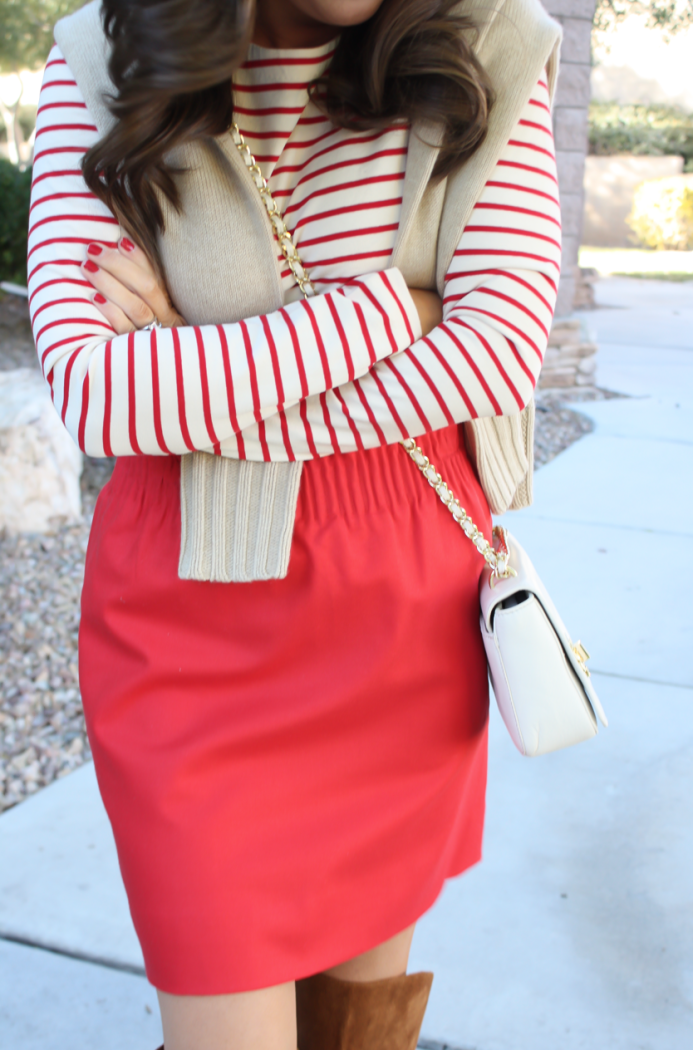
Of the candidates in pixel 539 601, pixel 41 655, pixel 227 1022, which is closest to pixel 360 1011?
pixel 227 1022

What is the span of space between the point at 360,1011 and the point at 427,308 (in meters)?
0.91

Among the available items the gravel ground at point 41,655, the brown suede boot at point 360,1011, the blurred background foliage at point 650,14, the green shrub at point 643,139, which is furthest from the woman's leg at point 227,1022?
the green shrub at point 643,139

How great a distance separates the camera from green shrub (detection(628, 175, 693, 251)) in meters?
16.8

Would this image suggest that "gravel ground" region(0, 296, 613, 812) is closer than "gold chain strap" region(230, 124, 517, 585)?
No

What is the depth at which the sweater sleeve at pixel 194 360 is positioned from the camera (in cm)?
104

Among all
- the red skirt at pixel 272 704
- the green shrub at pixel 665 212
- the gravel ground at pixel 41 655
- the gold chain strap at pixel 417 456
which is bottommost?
the green shrub at pixel 665 212

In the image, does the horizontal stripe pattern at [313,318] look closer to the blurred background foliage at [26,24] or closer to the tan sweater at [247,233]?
the tan sweater at [247,233]

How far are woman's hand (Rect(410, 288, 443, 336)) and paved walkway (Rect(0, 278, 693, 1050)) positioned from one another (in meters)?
1.31

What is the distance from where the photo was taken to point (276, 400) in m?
1.05

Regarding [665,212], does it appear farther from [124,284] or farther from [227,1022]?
[227,1022]

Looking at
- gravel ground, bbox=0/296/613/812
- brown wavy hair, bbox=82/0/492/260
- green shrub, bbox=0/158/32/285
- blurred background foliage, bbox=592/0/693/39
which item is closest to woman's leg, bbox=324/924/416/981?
brown wavy hair, bbox=82/0/492/260

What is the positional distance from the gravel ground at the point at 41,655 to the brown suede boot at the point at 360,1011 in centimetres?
139

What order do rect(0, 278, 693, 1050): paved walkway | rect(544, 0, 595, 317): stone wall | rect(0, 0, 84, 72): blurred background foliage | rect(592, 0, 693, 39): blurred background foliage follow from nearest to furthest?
1. rect(0, 278, 693, 1050): paved walkway
2. rect(544, 0, 595, 317): stone wall
3. rect(0, 0, 84, 72): blurred background foliage
4. rect(592, 0, 693, 39): blurred background foliage

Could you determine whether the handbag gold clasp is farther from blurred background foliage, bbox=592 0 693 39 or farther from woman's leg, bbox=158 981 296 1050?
blurred background foliage, bbox=592 0 693 39
